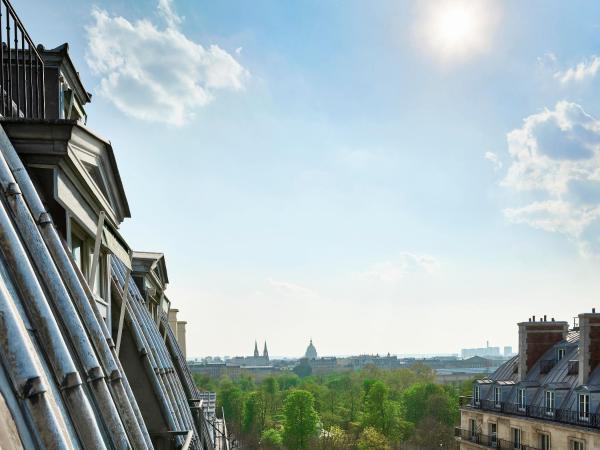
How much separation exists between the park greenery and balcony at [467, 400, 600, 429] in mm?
22949

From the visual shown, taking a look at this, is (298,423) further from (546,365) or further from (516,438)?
(546,365)

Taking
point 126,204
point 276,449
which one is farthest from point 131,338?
point 276,449

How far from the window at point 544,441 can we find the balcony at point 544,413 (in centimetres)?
95

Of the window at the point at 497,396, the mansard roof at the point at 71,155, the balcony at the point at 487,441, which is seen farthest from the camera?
the window at the point at 497,396

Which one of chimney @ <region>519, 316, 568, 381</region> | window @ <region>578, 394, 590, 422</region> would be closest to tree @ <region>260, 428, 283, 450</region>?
chimney @ <region>519, 316, 568, 381</region>

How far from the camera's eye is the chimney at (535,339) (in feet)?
101

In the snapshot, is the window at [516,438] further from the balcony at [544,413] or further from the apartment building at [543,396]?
the balcony at [544,413]

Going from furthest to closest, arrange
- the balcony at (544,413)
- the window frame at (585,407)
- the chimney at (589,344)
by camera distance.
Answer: the chimney at (589,344) < the window frame at (585,407) < the balcony at (544,413)

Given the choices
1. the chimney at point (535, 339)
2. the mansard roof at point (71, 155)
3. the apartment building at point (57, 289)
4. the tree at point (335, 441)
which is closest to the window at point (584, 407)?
the chimney at point (535, 339)

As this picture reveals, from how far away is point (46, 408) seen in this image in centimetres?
291

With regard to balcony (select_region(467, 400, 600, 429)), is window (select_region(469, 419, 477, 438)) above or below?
below

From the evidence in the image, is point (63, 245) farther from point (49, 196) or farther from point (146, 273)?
point (146, 273)

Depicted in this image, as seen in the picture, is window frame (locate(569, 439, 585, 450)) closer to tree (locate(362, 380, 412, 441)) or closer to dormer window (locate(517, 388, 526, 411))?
dormer window (locate(517, 388, 526, 411))

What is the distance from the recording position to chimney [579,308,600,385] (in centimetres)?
2542
